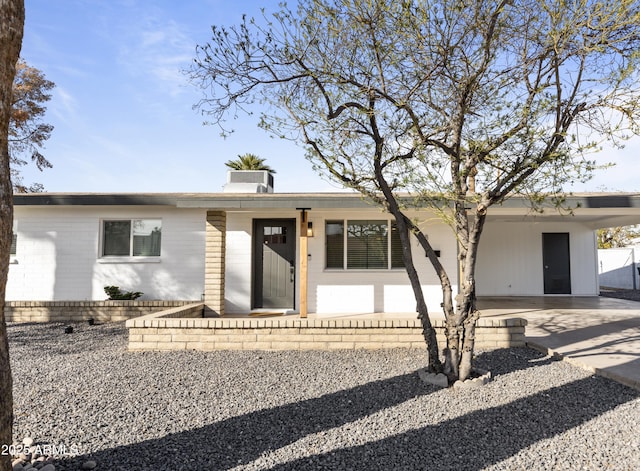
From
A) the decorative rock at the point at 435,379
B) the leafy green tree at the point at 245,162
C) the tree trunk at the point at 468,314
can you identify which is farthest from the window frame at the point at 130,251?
the tree trunk at the point at 468,314

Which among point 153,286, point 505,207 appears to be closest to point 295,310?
point 153,286

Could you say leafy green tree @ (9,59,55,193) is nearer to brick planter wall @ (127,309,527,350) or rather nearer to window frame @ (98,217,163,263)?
window frame @ (98,217,163,263)

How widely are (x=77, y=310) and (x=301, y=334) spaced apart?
20.9 feet

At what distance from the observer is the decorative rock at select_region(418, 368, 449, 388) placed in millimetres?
4559

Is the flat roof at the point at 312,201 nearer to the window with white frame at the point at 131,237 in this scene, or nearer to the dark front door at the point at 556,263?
Answer: the window with white frame at the point at 131,237

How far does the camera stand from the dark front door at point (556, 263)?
524 inches

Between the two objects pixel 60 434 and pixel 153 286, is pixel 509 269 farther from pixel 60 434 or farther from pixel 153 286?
pixel 60 434

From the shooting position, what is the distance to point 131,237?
9.80m

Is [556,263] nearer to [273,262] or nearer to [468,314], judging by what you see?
[273,262]

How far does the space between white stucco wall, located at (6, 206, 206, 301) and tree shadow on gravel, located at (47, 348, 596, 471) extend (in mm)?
5911

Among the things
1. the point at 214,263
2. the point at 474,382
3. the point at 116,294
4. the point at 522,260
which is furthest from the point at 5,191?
the point at 522,260

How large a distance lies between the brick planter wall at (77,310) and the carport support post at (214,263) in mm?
1517

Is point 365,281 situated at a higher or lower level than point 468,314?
higher

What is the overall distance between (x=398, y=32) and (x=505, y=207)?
5375 millimetres
